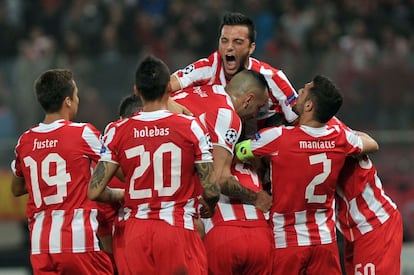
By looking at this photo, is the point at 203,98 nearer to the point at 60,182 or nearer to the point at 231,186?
the point at 231,186

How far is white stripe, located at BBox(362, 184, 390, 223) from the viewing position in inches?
340

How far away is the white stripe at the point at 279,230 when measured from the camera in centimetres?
825

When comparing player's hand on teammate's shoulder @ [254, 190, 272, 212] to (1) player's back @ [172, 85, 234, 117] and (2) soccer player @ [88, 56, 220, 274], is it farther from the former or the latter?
(2) soccer player @ [88, 56, 220, 274]

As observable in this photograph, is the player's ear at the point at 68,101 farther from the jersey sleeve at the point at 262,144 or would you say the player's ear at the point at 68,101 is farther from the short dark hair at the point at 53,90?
the jersey sleeve at the point at 262,144

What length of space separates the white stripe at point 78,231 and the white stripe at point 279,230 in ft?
4.62

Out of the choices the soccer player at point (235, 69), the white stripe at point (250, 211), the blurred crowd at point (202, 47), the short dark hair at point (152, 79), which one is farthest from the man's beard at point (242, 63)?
the blurred crowd at point (202, 47)

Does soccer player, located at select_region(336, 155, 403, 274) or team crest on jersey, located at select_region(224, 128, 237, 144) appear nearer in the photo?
team crest on jersey, located at select_region(224, 128, 237, 144)

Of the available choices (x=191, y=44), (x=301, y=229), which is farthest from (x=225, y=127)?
(x=191, y=44)

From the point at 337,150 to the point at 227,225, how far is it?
Answer: 969mm

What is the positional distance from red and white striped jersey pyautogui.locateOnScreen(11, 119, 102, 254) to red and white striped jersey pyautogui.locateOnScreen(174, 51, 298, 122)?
3.30 ft

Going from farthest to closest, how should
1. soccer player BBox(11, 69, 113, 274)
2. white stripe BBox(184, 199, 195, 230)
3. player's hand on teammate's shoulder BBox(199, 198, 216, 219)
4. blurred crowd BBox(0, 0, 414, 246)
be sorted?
blurred crowd BBox(0, 0, 414, 246), soccer player BBox(11, 69, 113, 274), player's hand on teammate's shoulder BBox(199, 198, 216, 219), white stripe BBox(184, 199, 195, 230)

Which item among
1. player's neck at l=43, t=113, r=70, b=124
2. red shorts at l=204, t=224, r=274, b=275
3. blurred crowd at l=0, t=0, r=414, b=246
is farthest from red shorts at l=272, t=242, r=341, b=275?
blurred crowd at l=0, t=0, r=414, b=246

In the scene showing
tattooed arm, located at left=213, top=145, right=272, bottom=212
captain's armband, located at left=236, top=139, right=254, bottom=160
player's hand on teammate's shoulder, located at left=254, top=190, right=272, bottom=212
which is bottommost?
player's hand on teammate's shoulder, located at left=254, top=190, right=272, bottom=212

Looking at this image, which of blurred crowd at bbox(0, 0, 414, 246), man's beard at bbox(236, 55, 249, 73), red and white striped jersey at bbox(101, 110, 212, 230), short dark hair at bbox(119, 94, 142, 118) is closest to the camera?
red and white striped jersey at bbox(101, 110, 212, 230)
